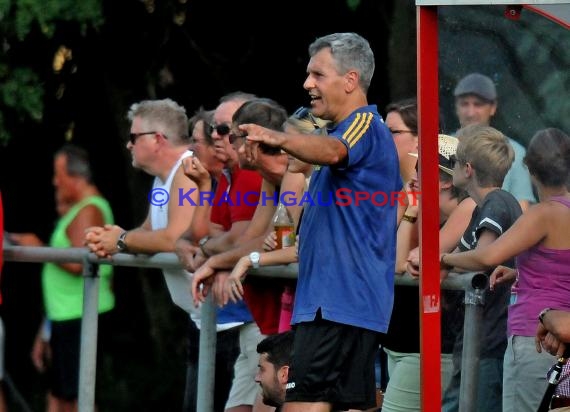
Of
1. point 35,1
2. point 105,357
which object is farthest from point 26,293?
point 35,1

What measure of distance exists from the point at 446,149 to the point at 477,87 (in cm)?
26

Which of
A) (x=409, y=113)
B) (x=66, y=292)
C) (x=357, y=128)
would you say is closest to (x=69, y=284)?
(x=66, y=292)

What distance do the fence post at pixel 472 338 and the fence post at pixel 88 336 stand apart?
263cm

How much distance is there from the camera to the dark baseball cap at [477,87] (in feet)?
15.0

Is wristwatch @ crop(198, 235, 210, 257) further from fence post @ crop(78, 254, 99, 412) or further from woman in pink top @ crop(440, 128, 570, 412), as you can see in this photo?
woman in pink top @ crop(440, 128, 570, 412)

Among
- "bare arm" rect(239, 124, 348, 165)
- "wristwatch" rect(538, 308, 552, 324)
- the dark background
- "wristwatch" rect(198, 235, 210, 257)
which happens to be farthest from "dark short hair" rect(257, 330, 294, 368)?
the dark background

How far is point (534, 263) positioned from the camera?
4684 millimetres

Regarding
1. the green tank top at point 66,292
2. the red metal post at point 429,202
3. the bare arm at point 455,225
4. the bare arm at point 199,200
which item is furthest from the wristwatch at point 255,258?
the green tank top at point 66,292

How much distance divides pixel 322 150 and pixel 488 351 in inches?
35.5

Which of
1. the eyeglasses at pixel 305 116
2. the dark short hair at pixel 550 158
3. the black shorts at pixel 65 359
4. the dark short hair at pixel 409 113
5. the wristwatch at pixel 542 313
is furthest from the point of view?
the black shorts at pixel 65 359

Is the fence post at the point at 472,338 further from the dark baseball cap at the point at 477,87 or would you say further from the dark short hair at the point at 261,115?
the dark short hair at the point at 261,115

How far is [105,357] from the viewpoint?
38.3 ft

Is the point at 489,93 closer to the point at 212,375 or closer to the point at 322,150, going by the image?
the point at 322,150

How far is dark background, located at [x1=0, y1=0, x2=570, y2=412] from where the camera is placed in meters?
9.80
